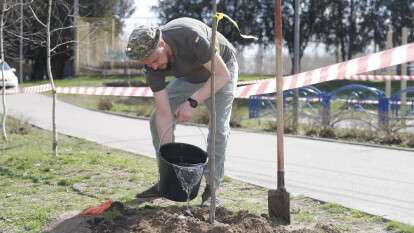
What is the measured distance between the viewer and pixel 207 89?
4695mm

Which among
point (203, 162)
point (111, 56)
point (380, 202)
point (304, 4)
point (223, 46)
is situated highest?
point (304, 4)

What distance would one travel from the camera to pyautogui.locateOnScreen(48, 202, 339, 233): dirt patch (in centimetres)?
410

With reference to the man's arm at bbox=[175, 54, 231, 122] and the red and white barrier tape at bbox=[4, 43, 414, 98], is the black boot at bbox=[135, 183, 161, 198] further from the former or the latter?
the red and white barrier tape at bbox=[4, 43, 414, 98]

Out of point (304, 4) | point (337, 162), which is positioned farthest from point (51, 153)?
point (304, 4)

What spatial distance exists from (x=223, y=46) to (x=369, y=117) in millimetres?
7055

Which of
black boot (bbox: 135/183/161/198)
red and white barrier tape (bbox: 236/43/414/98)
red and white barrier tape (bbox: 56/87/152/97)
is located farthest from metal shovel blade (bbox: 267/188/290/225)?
red and white barrier tape (bbox: 56/87/152/97)

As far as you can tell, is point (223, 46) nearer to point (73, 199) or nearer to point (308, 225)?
point (308, 225)

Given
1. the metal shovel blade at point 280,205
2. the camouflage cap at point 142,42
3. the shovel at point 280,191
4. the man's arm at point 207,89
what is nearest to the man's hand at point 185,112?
the man's arm at point 207,89

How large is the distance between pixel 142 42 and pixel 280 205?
5.07 feet

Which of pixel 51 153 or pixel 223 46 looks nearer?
pixel 223 46

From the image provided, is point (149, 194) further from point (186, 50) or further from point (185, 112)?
point (186, 50)

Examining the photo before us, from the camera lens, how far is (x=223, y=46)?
16.5 feet

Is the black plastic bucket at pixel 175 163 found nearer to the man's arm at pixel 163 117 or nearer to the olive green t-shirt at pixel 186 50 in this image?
the man's arm at pixel 163 117

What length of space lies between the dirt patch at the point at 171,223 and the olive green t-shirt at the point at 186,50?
0.98 m
